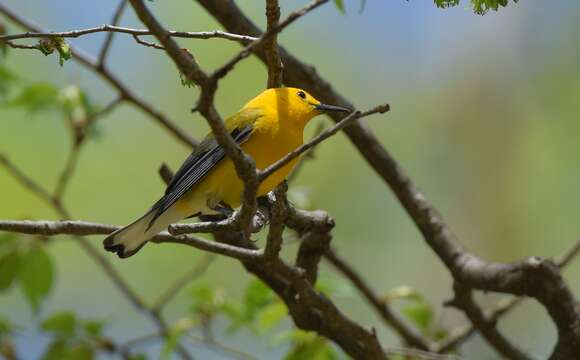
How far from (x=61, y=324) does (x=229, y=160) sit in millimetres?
1523

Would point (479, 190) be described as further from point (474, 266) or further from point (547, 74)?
point (474, 266)

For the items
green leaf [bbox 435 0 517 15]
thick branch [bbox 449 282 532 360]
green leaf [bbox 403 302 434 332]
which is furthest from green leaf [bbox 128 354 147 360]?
green leaf [bbox 435 0 517 15]

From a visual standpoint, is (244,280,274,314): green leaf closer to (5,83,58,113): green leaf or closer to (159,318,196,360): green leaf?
(159,318,196,360): green leaf

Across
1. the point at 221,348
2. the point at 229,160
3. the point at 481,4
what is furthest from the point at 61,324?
the point at 481,4

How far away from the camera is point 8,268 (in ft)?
15.9

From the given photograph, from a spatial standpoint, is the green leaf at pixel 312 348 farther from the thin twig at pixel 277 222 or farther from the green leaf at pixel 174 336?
the thin twig at pixel 277 222

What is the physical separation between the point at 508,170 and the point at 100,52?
5940 millimetres

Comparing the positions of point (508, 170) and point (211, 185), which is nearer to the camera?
point (211, 185)

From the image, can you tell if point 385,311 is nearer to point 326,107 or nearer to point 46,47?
point 326,107

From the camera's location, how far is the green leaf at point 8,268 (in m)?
4.84

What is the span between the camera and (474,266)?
443 cm

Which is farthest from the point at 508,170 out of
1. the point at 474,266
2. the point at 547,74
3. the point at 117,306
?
the point at 474,266

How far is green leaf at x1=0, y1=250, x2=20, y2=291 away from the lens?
484 centimetres

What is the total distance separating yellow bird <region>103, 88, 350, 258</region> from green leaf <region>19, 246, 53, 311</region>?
983mm
